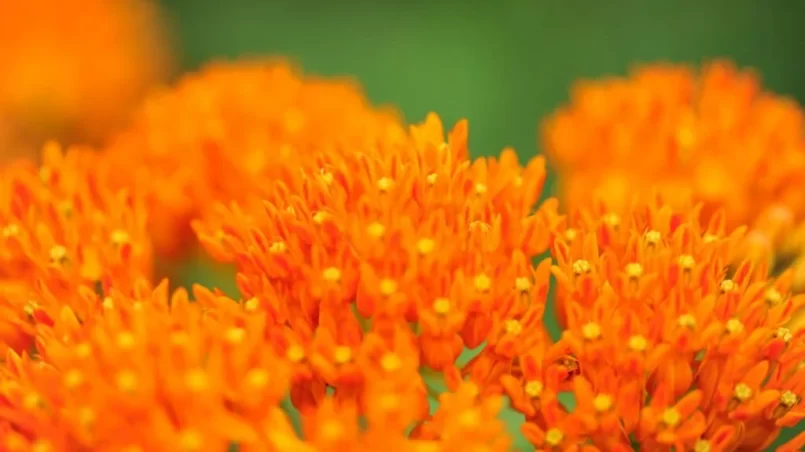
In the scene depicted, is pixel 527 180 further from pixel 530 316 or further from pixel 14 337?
pixel 14 337

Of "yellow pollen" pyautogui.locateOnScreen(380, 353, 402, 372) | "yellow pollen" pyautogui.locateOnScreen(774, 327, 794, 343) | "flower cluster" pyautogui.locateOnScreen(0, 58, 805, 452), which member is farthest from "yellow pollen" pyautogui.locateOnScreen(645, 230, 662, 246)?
"yellow pollen" pyautogui.locateOnScreen(380, 353, 402, 372)

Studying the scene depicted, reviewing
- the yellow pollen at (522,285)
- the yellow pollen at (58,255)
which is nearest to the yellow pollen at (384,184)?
the yellow pollen at (522,285)

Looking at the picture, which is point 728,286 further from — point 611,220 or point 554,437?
point 554,437

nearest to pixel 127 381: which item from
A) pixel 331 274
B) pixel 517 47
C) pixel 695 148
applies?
pixel 331 274

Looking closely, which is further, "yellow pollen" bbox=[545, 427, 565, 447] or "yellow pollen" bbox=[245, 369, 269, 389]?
"yellow pollen" bbox=[545, 427, 565, 447]

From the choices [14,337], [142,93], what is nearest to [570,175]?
[14,337]

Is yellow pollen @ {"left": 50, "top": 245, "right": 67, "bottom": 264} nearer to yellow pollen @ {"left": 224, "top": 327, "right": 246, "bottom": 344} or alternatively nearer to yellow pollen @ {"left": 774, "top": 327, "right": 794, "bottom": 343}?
yellow pollen @ {"left": 224, "top": 327, "right": 246, "bottom": 344}
